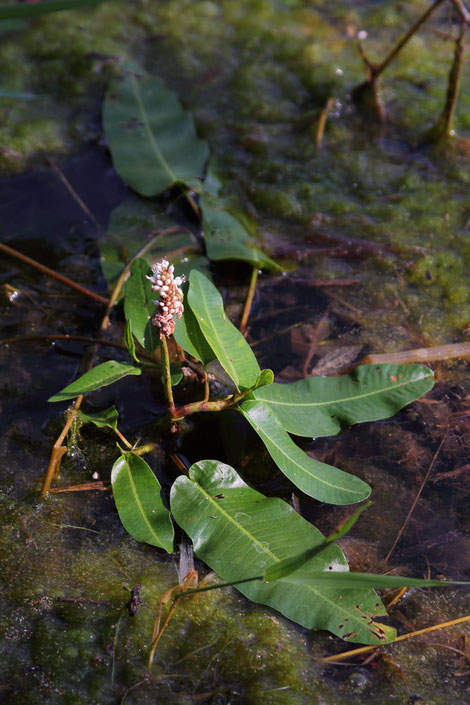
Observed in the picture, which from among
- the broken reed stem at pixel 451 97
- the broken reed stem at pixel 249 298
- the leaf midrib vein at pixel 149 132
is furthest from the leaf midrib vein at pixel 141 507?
the broken reed stem at pixel 451 97

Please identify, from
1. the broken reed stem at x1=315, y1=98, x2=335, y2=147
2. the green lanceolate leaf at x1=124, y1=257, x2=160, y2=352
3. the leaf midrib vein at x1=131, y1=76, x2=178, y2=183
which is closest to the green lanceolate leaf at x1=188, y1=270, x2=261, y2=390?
the green lanceolate leaf at x1=124, y1=257, x2=160, y2=352

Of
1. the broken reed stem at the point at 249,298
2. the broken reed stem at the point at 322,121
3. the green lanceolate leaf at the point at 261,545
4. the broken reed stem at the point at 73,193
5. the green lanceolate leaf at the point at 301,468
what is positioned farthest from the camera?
the broken reed stem at the point at 322,121

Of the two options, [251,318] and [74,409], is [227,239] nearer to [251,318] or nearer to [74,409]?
[251,318]

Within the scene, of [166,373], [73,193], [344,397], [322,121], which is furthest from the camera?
[322,121]

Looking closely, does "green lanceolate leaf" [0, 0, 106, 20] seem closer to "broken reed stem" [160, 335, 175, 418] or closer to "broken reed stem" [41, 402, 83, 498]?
"broken reed stem" [160, 335, 175, 418]

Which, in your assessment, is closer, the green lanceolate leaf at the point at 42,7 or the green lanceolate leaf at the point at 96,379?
the green lanceolate leaf at the point at 96,379

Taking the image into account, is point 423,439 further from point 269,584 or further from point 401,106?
point 401,106

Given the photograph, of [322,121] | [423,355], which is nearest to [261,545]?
[423,355]

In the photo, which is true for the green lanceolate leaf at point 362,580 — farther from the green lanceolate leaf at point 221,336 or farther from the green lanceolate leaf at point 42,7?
the green lanceolate leaf at point 42,7
